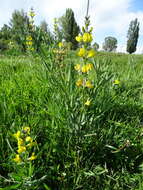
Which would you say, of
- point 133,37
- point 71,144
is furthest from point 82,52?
point 133,37

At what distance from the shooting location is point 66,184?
87 cm

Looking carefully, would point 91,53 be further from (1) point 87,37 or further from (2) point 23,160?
(2) point 23,160

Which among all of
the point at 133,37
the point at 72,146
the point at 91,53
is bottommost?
the point at 72,146

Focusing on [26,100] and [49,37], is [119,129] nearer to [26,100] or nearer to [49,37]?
[26,100]

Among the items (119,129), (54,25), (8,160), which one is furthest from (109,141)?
(54,25)

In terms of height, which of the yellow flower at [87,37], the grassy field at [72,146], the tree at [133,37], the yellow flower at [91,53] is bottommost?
the grassy field at [72,146]

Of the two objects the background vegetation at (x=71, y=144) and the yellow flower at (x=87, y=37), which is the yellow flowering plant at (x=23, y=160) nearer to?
the background vegetation at (x=71, y=144)

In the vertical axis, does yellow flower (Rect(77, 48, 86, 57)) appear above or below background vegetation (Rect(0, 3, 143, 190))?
above

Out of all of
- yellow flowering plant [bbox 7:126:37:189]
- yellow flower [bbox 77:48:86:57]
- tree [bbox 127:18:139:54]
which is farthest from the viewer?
tree [bbox 127:18:139:54]

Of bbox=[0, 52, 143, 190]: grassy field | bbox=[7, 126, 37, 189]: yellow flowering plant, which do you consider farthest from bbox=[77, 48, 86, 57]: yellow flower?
bbox=[7, 126, 37, 189]: yellow flowering plant

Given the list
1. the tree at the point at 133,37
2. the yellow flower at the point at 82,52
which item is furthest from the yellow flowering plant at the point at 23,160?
the tree at the point at 133,37

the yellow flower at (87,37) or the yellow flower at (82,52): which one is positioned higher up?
the yellow flower at (87,37)

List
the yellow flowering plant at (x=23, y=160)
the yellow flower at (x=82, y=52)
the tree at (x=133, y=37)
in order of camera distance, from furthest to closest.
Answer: the tree at (x=133, y=37)
the yellow flower at (x=82, y=52)
the yellow flowering plant at (x=23, y=160)

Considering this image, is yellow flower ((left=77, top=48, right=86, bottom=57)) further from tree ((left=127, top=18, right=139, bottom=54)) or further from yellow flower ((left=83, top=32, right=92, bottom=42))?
tree ((left=127, top=18, right=139, bottom=54))
